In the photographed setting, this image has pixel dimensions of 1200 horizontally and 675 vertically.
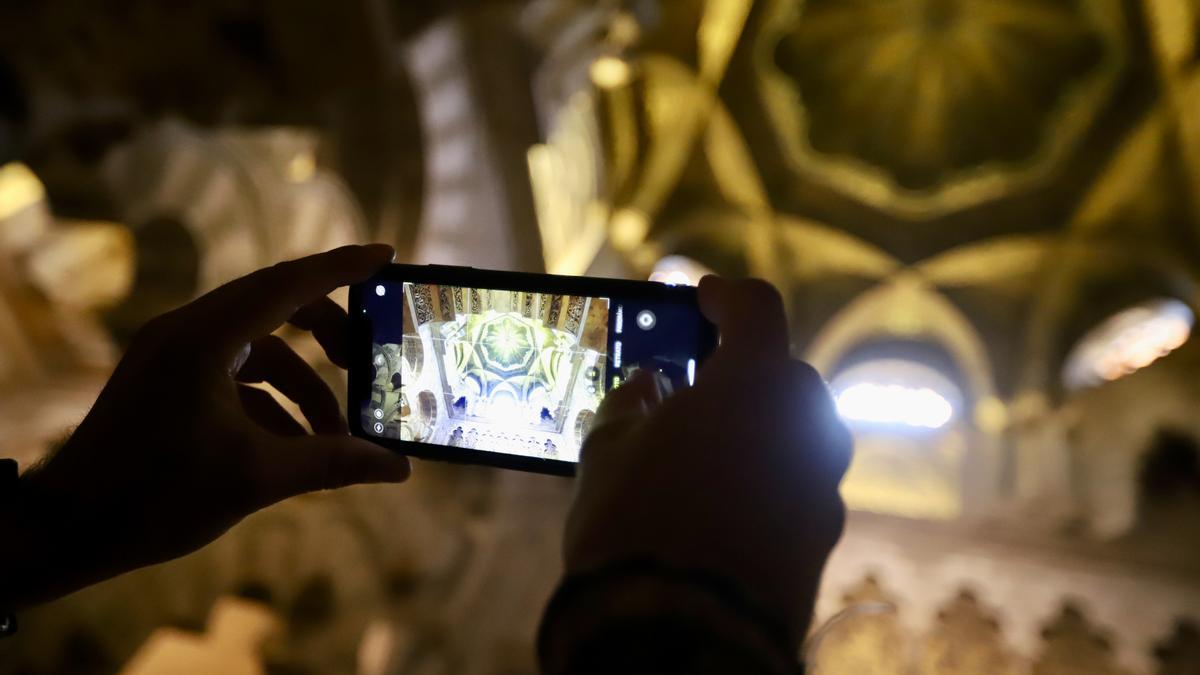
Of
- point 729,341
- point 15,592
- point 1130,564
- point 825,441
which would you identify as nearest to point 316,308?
point 15,592

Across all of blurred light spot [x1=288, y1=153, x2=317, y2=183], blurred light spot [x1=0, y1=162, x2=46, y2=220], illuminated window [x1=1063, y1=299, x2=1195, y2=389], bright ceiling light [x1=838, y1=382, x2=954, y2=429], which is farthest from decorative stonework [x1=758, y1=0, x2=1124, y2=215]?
blurred light spot [x1=0, y1=162, x2=46, y2=220]

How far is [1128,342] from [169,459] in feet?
24.5

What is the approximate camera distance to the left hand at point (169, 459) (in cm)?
88

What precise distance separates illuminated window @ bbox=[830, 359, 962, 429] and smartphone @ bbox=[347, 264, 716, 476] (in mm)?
6288

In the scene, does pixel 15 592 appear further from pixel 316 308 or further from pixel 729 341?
pixel 729 341

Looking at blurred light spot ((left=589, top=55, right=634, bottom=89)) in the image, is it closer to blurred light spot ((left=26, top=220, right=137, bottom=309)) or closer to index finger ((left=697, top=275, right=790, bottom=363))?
blurred light spot ((left=26, top=220, right=137, bottom=309))

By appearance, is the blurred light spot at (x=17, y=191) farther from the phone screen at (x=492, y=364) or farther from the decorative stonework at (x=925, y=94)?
the decorative stonework at (x=925, y=94)

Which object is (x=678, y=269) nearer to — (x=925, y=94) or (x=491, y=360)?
(x=925, y=94)

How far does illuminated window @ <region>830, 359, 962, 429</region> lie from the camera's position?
7.14m

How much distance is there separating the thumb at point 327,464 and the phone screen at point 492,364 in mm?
182

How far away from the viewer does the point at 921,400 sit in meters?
7.23

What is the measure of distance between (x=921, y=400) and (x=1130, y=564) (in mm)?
2387

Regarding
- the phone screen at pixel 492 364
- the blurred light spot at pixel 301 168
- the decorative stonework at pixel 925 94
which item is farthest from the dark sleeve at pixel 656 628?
the decorative stonework at pixel 925 94

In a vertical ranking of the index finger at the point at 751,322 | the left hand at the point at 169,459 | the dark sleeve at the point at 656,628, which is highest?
the index finger at the point at 751,322
